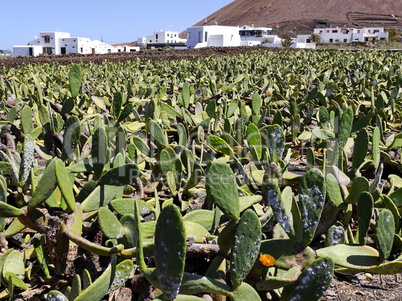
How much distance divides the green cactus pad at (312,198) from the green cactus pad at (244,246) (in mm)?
143

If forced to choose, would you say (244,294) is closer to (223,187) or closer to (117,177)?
(223,187)

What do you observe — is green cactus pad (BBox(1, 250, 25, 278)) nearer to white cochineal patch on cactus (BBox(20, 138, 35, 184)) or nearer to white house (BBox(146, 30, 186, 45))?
white cochineal patch on cactus (BBox(20, 138, 35, 184))

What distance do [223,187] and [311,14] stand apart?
155766mm

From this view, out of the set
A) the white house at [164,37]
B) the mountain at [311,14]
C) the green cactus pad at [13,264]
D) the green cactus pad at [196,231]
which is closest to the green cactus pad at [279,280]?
the green cactus pad at [196,231]

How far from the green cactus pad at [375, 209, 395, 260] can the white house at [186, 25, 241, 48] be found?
4733 centimetres

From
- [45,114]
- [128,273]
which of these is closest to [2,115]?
[45,114]

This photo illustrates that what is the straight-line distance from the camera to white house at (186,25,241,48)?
48156 mm

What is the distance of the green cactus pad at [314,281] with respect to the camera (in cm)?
103

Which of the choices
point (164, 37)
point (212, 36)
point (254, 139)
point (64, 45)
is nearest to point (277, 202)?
point (254, 139)

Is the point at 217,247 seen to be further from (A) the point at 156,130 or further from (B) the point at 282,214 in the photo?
(A) the point at 156,130

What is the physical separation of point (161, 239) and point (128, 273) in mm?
244

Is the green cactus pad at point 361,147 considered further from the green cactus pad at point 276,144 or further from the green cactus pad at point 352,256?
the green cactus pad at point 352,256

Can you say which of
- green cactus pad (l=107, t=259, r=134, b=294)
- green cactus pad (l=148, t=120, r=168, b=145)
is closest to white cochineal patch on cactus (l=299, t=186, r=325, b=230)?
green cactus pad (l=107, t=259, r=134, b=294)

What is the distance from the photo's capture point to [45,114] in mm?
2139
